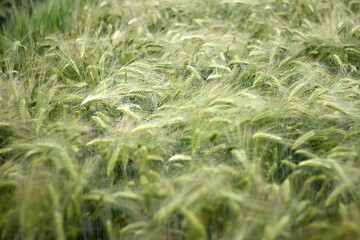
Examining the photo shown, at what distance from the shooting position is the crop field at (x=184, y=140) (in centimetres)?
140

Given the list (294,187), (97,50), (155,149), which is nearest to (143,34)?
(97,50)

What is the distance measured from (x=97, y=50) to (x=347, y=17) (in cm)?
214

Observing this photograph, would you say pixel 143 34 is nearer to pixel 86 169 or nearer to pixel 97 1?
pixel 97 1

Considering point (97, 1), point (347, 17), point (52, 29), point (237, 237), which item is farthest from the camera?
point (97, 1)

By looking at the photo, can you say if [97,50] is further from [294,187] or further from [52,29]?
[294,187]

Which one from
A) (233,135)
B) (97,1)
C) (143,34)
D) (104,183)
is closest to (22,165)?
(104,183)

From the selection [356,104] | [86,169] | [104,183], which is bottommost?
[104,183]

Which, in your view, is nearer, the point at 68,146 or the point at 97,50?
the point at 68,146

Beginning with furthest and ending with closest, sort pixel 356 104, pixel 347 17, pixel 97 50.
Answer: pixel 347 17 < pixel 97 50 < pixel 356 104

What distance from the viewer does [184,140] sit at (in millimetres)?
1782

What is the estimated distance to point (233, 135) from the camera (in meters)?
1.74

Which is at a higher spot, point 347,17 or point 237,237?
point 347,17

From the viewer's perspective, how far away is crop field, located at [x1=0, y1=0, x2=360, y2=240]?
140 centimetres

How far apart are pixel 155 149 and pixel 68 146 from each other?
40cm
